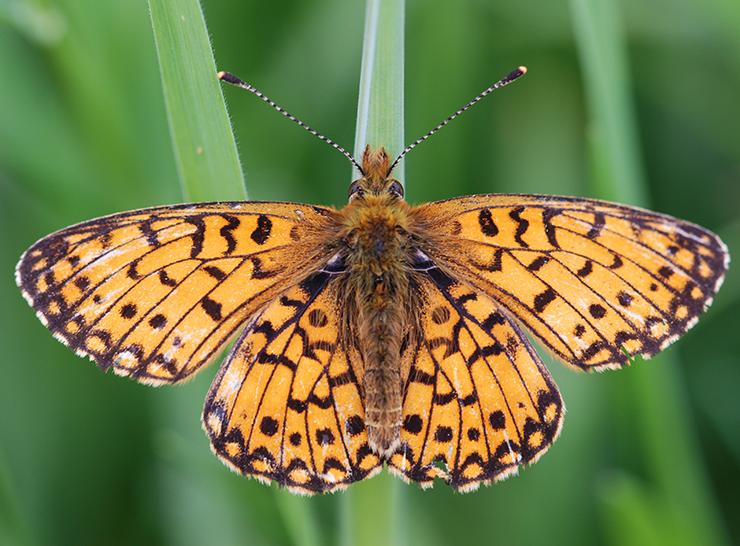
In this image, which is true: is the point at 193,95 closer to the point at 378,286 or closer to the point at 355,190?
the point at 355,190

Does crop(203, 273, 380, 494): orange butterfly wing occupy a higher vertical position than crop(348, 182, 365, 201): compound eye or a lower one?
lower

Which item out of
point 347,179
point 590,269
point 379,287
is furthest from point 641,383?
point 347,179

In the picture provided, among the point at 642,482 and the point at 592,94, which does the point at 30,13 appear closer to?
the point at 592,94

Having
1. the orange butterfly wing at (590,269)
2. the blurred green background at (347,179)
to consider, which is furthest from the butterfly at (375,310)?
the blurred green background at (347,179)

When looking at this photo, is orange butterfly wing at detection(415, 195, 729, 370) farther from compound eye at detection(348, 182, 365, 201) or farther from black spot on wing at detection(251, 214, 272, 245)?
black spot on wing at detection(251, 214, 272, 245)

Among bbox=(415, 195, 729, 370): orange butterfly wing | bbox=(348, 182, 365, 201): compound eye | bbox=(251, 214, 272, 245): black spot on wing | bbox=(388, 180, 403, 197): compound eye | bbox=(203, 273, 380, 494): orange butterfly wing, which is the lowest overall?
bbox=(203, 273, 380, 494): orange butterfly wing

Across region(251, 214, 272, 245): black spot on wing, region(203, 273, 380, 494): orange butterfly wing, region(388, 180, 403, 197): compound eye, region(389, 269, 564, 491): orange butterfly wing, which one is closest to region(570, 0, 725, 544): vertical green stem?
region(389, 269, 564, 491): orange butterfly wing

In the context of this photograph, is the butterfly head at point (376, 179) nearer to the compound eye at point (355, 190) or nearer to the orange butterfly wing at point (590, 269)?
the compound eye at point (355, 190)

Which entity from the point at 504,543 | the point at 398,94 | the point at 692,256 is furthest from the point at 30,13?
the point at 504,543
